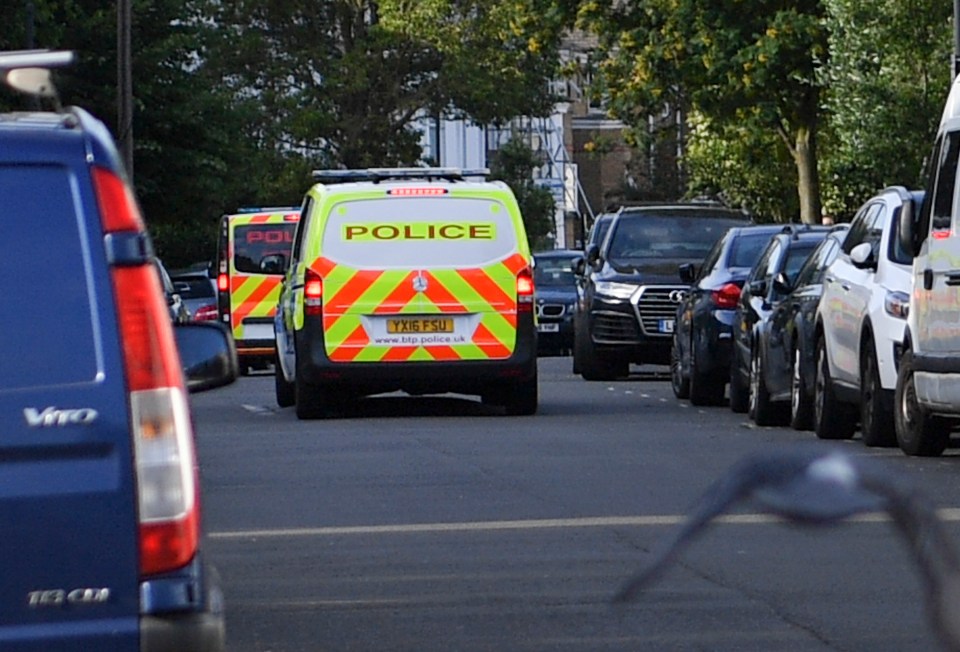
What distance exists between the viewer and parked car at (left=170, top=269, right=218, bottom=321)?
1585 inches

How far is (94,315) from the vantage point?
15.5ft

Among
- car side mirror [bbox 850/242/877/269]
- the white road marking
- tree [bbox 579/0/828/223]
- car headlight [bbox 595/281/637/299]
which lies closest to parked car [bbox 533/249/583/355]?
tree [bbox 579/0/828/223]

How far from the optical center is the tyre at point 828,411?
16.9 metres

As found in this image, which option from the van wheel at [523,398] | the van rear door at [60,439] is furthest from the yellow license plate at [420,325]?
the van rear door at [60,439]

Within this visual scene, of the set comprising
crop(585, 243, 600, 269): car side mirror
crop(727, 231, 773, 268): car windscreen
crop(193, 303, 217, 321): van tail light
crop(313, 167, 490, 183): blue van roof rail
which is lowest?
crop(193, 303, 217, 321): van tail light

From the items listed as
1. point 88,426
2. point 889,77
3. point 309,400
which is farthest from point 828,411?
point 889,77

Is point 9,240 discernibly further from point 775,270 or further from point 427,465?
point 775,270

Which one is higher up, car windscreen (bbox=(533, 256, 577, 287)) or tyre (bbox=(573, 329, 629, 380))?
tyre (bbox=(573, 329, 629, 380))

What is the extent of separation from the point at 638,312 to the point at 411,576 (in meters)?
17.7

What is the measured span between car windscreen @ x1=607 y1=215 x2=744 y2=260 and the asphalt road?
9.43m

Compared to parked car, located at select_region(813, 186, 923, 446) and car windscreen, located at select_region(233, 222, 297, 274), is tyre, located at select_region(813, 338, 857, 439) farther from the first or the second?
car windscreen, located at select_region(233, 222, 297, 274)

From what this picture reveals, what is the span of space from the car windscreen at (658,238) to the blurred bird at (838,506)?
25.9 metres

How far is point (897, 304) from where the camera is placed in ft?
50.3

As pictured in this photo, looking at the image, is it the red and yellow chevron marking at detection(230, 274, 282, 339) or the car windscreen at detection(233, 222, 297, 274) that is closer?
the red and yellow chevron marking at detection(230, 274, 282, 339)
